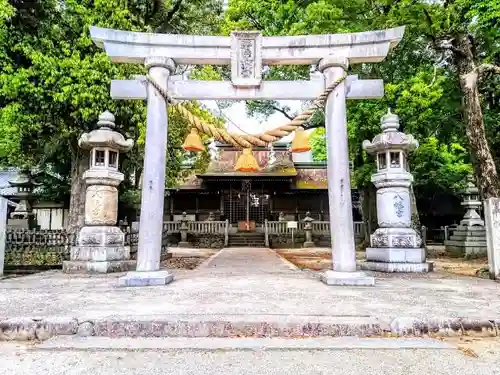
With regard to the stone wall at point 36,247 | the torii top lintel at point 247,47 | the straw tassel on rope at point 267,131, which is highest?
the torii top lintel at point 247,47

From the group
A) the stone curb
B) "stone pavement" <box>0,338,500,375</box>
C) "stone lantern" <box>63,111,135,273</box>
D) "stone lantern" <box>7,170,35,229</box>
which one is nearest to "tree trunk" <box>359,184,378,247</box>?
"stone lantern" <box>63,111,135,273</box>

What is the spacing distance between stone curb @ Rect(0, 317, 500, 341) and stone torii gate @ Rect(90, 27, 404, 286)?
8.94 ft

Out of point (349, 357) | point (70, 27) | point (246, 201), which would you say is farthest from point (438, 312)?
point (246, 201)

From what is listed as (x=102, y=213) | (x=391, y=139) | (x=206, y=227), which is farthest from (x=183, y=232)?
(x=391, y=139)

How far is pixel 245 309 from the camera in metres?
4.30

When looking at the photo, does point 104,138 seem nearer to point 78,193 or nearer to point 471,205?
point 78,193

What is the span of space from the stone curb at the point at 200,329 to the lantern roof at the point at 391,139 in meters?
5.93

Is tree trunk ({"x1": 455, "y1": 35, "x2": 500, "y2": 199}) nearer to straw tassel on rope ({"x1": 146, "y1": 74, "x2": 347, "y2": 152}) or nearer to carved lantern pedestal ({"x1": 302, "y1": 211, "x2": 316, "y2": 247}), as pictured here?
straw tassel on rope ({"x1": 146, "y1": 74, "x2": 347, "y2": 152})

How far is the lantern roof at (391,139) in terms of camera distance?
9.08 meters

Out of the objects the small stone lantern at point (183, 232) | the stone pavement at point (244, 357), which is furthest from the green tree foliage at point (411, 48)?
the small stone lantern at point (183, 232)

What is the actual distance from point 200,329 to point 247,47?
5.29 meters

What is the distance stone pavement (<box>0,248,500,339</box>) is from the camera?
374 cm

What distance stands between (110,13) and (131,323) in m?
10.3

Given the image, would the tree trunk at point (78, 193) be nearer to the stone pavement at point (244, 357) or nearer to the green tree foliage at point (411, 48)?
the green tree foliage at point (411, 48)
